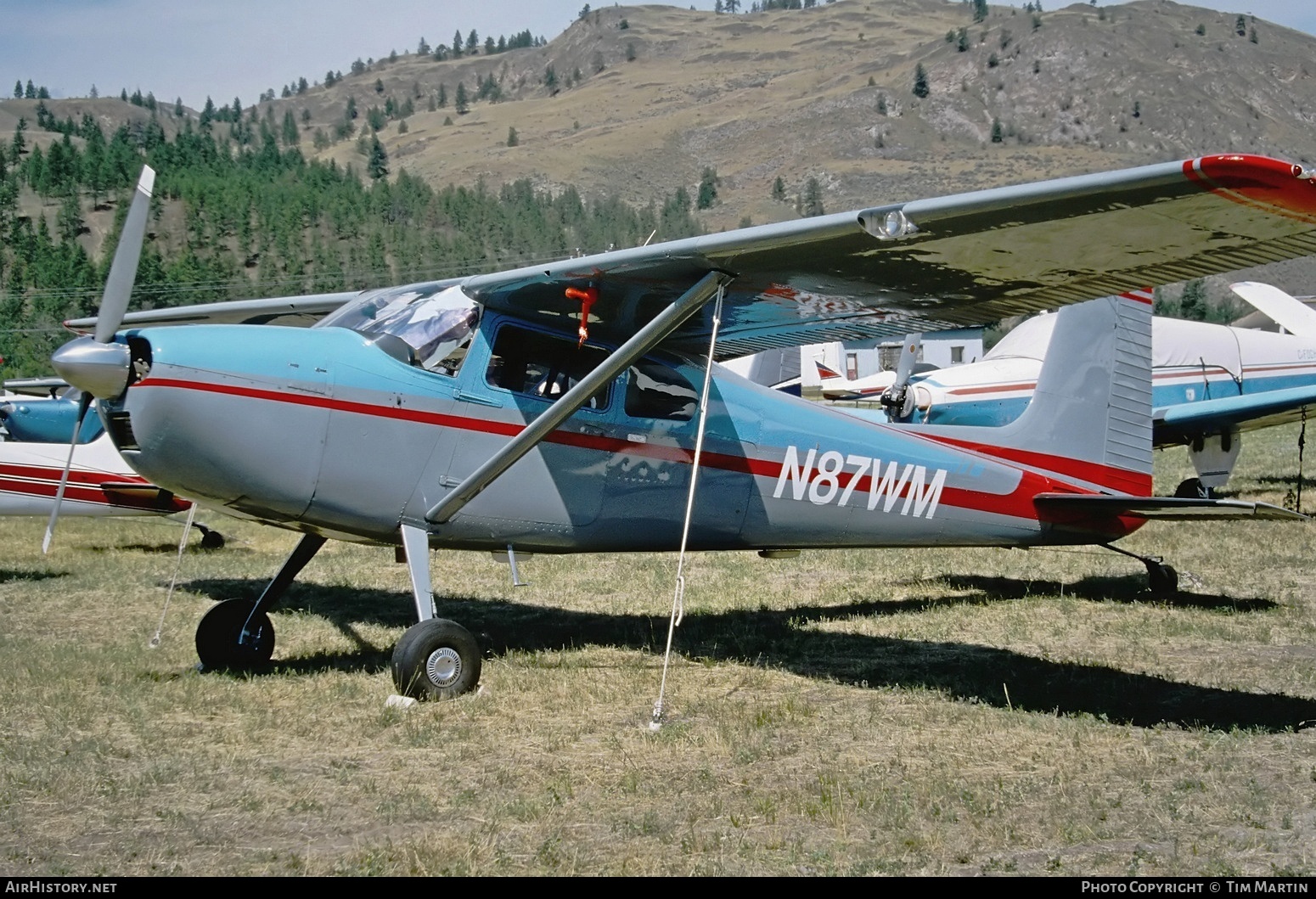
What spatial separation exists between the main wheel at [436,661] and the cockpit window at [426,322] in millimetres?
1650

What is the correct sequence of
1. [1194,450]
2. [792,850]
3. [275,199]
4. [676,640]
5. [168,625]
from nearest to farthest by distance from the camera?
1. [792,850]
2. [676,640]
3. [168,625]
4. [1194,450]
5. [275,199]

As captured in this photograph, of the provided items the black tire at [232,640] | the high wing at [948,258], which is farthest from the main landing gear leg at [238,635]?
the high wing at [948,258]

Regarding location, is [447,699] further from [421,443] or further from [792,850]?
[792,850]

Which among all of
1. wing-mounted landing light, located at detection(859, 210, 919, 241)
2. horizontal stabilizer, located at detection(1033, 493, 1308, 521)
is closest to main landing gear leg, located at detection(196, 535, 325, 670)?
wing-mounted landing light, located at detection(859, 210, 919, 241)

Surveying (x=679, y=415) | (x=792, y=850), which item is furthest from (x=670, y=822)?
(x=679, y=415)

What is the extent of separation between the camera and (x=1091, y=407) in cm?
968

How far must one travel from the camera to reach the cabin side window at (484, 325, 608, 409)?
7.65 m

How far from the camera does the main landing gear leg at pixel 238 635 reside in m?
7.82

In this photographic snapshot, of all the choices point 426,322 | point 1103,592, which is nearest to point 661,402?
point 426,322

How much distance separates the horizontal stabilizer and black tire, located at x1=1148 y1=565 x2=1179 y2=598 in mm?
1568

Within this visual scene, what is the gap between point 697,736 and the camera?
20.0ft

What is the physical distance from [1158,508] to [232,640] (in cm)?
652

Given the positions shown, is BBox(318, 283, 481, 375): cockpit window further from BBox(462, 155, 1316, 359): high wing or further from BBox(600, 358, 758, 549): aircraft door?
BBox(600, 358, 758, 549): aircraft door

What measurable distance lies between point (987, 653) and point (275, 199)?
120m
